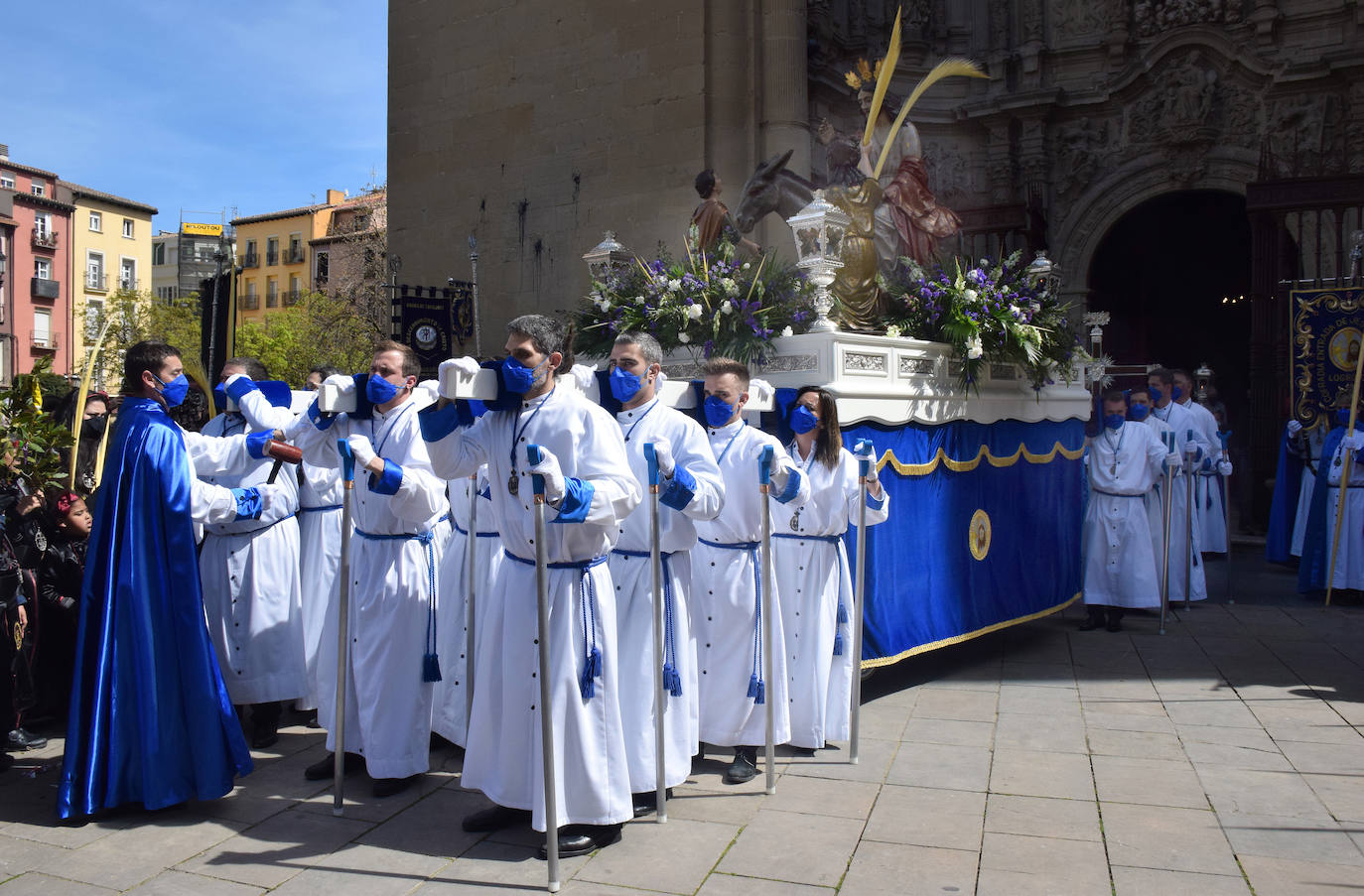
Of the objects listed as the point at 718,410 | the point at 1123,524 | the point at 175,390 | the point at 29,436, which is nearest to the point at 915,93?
the point at 1123,524

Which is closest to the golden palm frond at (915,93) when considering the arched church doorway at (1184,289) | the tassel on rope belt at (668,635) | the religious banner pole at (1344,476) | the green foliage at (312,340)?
the religious banner pole at (1344,476)

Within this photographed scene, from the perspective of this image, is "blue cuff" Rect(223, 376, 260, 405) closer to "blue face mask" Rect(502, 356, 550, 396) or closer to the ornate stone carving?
"blue face mask" Rect(502, 356, 550, 396)

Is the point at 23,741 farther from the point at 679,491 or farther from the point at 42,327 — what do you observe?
the point at 42,327

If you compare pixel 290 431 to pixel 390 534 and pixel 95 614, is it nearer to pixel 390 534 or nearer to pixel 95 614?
pixel 390 534

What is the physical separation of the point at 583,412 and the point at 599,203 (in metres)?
10.4

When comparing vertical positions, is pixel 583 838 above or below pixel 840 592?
below

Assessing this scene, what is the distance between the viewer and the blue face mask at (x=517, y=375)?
4086 millimetres

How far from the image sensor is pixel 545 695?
373 cm

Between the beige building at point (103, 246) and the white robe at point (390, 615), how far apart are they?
43877mm

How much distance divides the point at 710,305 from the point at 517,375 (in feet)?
8.67

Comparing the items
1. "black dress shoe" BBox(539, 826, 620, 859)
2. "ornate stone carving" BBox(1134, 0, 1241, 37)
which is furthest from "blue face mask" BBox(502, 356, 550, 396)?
"ornate stone carving" BBox(1134, 0, 1241, 37)

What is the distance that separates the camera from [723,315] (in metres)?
6.49

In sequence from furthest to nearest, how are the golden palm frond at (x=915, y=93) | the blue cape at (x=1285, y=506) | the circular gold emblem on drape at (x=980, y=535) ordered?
the blue cape at (x=1285, y=506)
the golden palm frond at (x=915, y=93)
the circular gold emblem on drape at (x=980, y=535)

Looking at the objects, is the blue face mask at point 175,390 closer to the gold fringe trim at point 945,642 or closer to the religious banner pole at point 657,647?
the religious banner pole at point 657,647
